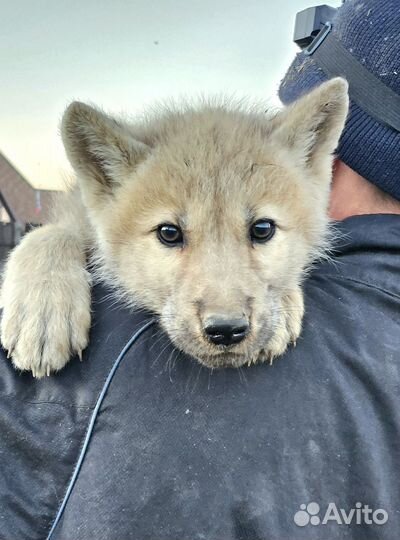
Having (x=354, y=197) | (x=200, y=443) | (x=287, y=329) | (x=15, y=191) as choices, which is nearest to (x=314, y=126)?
(x=354, y=197)

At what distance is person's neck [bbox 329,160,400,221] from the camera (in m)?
2.36

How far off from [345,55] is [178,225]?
0.99 meters

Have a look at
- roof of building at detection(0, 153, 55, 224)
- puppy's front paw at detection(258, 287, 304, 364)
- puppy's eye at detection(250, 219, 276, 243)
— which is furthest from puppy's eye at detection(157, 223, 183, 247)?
roof of building at detection(0, 153, 55, 224)

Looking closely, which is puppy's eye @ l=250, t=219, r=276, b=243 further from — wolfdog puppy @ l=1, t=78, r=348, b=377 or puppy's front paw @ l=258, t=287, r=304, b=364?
puppy's front paw @ l=258, t=287, r=304, b=364

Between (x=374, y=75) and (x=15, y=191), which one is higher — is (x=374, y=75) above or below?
above

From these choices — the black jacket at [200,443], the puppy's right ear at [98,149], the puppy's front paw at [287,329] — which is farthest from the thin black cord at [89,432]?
the puppy's right ear at [98,149]

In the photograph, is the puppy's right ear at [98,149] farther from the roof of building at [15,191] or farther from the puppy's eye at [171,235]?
the roof of building at [15,191]

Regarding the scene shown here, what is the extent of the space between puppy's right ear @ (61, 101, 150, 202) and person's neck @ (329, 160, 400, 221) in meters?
0.88

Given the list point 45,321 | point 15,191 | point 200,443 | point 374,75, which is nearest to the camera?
point 200,443

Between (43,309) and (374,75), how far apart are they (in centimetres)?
155

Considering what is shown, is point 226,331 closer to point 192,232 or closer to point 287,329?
point 287,329

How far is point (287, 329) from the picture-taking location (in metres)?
1.90

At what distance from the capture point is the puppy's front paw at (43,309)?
178 centimetres

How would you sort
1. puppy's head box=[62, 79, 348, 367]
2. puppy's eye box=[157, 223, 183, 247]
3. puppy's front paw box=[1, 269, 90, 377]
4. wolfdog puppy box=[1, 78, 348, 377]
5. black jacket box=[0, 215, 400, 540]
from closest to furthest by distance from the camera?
black jacket box=[0, 215, 400, 540] < puppy's front paw box=[1, 269, 90, 377] < wolfdog puppy box=[1, 78, 348, 377] < puppy's head box=[62, 79, 348, 367] < puppy's eye box=[157, 223, 183, 247]
